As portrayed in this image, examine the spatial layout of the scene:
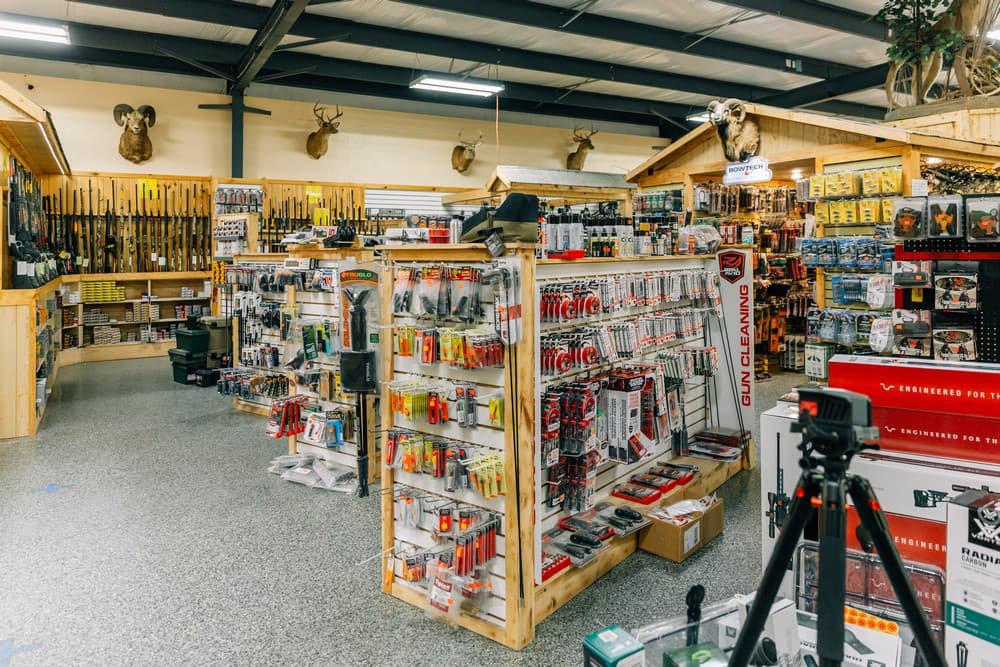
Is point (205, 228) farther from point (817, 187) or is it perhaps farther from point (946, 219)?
point (946, 219)

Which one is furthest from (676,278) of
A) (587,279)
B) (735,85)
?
(735,85)

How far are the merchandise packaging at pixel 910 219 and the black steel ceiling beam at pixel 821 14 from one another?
5635 mm

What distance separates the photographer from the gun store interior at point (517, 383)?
5.21ft

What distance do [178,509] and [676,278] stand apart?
11.1ft

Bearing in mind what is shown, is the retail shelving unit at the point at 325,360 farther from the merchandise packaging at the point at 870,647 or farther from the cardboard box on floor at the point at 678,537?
the merchandise packaging at the point at 870,647

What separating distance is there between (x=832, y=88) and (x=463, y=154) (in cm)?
675

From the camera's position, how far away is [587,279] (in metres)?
3.25

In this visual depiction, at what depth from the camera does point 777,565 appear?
3.94ft

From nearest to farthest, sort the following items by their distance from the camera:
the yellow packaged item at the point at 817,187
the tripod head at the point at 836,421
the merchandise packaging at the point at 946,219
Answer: the tripod head at the point at 836,421
the merchandise packaging at the point at 946,219
the yellow packaged item at the point at 817,187

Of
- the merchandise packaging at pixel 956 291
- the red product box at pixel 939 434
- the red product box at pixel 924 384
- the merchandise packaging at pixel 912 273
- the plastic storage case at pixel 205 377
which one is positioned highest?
the merchandise packaging at pixel 912 273

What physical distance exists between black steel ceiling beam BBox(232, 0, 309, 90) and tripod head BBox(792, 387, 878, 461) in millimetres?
7204

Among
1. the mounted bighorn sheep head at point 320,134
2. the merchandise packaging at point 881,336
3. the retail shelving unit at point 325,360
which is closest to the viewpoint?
the merchandise packaging at point 881,336

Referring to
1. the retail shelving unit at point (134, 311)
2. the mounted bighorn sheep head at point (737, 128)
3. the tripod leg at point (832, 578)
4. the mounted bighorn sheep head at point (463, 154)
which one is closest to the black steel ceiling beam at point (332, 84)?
the mounted bighorn sheep head at point (463, 154)

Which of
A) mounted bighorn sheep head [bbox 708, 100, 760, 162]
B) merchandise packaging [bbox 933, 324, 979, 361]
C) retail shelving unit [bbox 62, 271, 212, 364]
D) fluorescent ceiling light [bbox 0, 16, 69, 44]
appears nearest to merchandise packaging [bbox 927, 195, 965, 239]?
merchandise packaging [bbox 933, 324, 979, 361]
